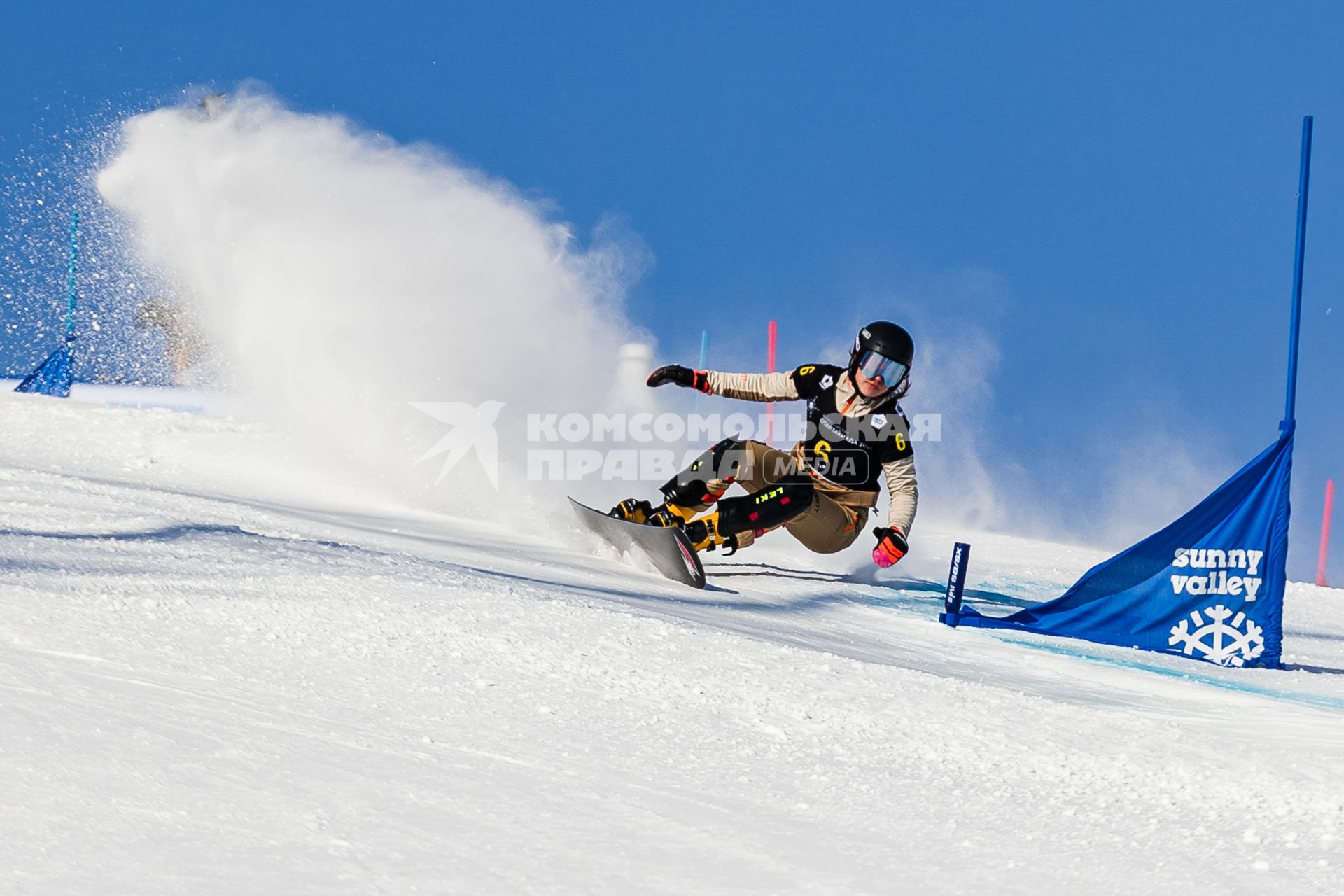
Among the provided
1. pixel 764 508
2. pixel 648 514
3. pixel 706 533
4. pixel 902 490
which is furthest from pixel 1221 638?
pixel 648 514

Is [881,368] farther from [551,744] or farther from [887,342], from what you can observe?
[551,744]

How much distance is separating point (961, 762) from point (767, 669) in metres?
0.67

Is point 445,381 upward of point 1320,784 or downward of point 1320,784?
upward

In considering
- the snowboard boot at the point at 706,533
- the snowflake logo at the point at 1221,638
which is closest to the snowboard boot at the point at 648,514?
the snowboard boot at the point at 706,533

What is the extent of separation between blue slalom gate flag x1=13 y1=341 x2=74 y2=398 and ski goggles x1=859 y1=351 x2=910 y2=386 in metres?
10.8

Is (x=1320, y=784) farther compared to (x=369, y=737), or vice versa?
(x=1320, y=784)

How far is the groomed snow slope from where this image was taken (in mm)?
1963

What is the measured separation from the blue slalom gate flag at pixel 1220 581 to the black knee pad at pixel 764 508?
100 cm

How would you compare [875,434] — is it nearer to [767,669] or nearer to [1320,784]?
[767,669]

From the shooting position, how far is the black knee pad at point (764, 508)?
5863mm

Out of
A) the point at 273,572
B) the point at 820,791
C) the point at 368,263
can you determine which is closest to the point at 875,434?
the point at 273,572

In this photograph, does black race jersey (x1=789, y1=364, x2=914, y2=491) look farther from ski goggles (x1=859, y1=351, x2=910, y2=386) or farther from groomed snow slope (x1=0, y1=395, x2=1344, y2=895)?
groomed snow slope (x1=0, y1=395, x2=1344, y2=895)

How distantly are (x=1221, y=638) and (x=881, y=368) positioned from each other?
6.26 feet

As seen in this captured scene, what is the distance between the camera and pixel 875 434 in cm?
611
